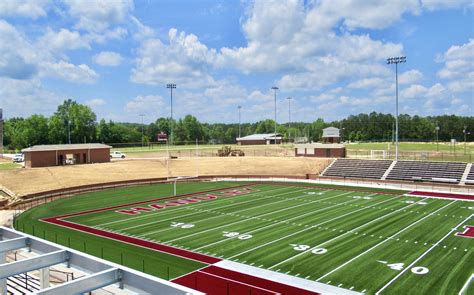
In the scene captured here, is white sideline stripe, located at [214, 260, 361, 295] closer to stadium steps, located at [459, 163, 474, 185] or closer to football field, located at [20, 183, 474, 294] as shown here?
football field, located at [20, 183, 474, 294]

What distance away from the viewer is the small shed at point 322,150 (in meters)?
65.2

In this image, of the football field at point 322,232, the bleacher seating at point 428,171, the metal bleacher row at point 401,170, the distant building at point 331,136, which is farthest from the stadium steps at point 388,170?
the distant building at point 331,136

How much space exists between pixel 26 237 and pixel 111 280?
409cm

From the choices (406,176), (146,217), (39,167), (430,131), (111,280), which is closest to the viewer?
(111,280)

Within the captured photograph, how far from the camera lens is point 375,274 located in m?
17.7

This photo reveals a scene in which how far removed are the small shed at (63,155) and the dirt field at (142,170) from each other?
3107 mm

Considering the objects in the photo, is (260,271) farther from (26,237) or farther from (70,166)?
(70,166)

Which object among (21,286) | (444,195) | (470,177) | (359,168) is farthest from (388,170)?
(21,286)

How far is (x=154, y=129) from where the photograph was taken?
160250mm

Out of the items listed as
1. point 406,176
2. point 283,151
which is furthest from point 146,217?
point 283,151

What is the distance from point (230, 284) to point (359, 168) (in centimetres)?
4265

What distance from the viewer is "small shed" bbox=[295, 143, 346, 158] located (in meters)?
65.2

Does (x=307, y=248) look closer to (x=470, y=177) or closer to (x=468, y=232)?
(x=468, y=232)

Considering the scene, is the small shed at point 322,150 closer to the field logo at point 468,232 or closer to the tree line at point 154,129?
the tree line at point 154,129
